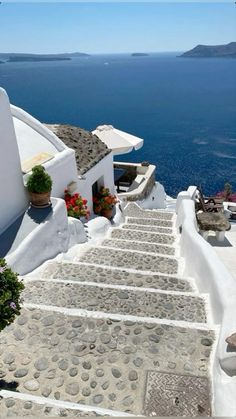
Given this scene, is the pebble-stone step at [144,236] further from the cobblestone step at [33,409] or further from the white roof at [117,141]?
the cobblestone step at [33,409]

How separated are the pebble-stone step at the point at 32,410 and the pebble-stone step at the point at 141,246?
7.55 meters

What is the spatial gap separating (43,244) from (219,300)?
17.5 ft

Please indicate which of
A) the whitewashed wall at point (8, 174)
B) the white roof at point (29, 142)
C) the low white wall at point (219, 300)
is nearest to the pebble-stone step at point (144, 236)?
the low white wall at point (219, 300)

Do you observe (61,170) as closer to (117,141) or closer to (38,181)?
(38,181)

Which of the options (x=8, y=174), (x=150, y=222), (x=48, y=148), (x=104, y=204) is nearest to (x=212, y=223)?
(x=150, y=222)

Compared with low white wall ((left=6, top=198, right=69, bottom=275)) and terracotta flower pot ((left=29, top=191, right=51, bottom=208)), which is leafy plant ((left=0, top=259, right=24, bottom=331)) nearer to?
low white wall ((left=6, top=198, right=69, bottom=275))

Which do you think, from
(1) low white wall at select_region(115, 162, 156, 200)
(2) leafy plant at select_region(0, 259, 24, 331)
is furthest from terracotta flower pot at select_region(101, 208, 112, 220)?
(2) leafy plant at select_region(0, 259, 24, 331)

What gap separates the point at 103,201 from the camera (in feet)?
54.8

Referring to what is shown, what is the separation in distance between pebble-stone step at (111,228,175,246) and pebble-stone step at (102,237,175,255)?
800 millimetres

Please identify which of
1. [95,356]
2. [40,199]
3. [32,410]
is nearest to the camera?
[32,410]

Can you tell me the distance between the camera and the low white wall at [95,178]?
15.3 metres

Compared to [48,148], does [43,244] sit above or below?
below

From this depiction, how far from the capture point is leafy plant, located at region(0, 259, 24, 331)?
4.51 m

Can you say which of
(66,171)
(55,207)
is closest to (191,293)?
(55,207)
